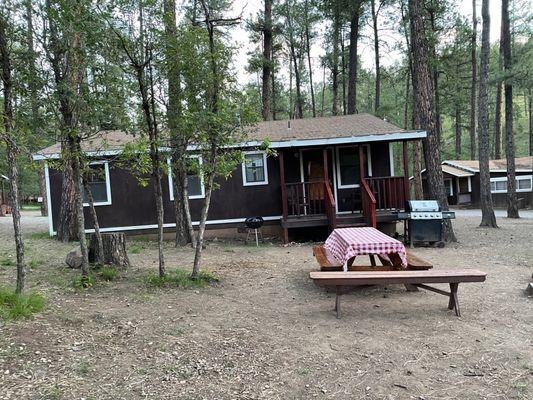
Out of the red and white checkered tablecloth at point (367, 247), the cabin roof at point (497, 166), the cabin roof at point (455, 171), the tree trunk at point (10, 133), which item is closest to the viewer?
the tree trunk at point (10, 133)

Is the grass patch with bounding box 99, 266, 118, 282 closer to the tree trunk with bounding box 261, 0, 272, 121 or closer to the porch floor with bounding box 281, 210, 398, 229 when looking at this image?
the porch floor with bounding box 281, 210, 398, 229

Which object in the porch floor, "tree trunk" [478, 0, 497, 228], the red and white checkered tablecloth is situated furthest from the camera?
"tree trunk" [478, 0, 497, 228]

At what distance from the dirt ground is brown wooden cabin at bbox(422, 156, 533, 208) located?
21676 millimetres

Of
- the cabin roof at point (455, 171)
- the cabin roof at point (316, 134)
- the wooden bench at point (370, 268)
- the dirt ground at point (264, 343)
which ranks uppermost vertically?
the cabin roof at point (316, 134)

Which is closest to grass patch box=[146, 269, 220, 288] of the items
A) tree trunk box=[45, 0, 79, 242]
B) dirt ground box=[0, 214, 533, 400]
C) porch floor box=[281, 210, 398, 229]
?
dirt ground box=[0, 214, 533, 400]

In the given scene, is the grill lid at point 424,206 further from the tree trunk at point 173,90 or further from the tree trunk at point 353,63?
the tree trunk at point 353,63

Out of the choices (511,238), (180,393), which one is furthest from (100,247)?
(511,238)

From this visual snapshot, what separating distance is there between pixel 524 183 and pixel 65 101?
1046 inches

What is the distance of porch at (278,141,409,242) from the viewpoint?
33.6 feet

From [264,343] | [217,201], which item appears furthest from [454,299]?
[217,201]

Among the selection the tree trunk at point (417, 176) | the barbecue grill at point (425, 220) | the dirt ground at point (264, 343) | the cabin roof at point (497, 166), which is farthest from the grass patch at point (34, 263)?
the cabin roof at point (497, 166)

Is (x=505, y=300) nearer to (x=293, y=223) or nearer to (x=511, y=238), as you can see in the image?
(x=293, y=223)

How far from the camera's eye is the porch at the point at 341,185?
1023 cm

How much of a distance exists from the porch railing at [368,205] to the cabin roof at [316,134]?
127cm
